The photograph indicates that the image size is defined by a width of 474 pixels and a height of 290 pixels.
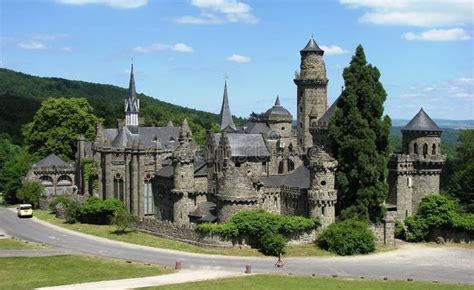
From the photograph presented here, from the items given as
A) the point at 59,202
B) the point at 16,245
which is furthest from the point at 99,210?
the point at 16,245

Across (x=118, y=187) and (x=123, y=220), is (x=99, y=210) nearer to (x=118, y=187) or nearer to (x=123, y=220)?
(x=118, y=187)

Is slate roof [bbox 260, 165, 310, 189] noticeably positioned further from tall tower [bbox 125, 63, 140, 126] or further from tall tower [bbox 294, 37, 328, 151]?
tall tower [bbox 125, 63, 140, 126]

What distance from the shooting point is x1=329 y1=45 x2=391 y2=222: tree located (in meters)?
52.8

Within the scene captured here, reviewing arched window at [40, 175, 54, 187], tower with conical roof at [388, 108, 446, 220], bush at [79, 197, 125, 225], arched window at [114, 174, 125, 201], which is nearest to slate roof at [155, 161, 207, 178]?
arched window at [114, 174, 125, 201]

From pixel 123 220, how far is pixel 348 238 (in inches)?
772

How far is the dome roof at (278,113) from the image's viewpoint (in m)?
75.4

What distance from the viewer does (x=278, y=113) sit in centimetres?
7569

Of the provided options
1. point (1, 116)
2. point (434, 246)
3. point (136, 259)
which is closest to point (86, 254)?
point (136, 259)

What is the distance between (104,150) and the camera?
6475cm

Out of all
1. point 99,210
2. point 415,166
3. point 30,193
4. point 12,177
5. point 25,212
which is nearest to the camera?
point 415,166

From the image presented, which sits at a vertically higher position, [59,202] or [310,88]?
[310,88]

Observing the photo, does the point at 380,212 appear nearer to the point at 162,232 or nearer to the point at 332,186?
the point at 332,186

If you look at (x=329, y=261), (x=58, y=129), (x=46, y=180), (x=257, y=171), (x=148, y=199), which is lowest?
(x=329, y=261)

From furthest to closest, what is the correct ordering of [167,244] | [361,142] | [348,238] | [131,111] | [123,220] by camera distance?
[131,111] → [123,220] → [361,142] → [167,244] → [348,238]
